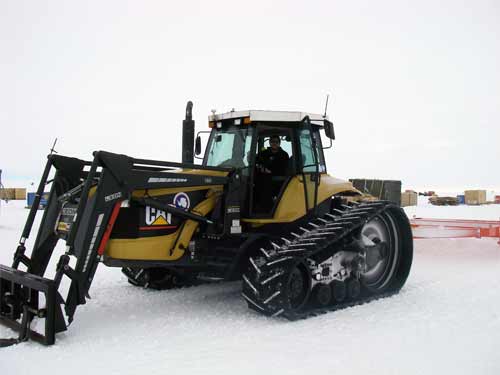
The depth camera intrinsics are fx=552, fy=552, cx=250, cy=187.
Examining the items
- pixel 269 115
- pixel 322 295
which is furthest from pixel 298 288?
pixel 269 115

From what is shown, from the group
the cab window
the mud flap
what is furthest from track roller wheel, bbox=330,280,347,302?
the mud flap

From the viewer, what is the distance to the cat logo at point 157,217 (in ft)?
20.8

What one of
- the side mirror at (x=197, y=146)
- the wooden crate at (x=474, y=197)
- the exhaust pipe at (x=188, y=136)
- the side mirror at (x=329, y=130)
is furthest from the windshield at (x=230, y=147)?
the wooden crate at (x=474, y=197)

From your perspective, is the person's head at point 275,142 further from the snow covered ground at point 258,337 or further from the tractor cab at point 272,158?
the snow covered ground at point 258,337

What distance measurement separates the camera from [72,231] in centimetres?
567

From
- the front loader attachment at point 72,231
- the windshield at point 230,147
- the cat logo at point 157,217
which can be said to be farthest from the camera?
the windshield at point 230,147

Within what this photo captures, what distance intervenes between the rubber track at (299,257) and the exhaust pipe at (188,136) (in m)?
1.89

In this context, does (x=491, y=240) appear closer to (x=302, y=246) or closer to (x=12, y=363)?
(x=302, y=246)

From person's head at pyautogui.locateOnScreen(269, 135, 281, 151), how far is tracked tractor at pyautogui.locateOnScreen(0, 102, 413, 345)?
0.03m

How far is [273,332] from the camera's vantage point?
5844 millimetres

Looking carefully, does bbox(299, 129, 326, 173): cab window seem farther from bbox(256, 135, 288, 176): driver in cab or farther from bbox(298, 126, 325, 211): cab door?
bbox(256, 135, 288, 176): driver in cab

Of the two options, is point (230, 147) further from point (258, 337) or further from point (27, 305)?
point (27, 305)

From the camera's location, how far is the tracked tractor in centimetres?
578

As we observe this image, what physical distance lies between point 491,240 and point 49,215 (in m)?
9.06
